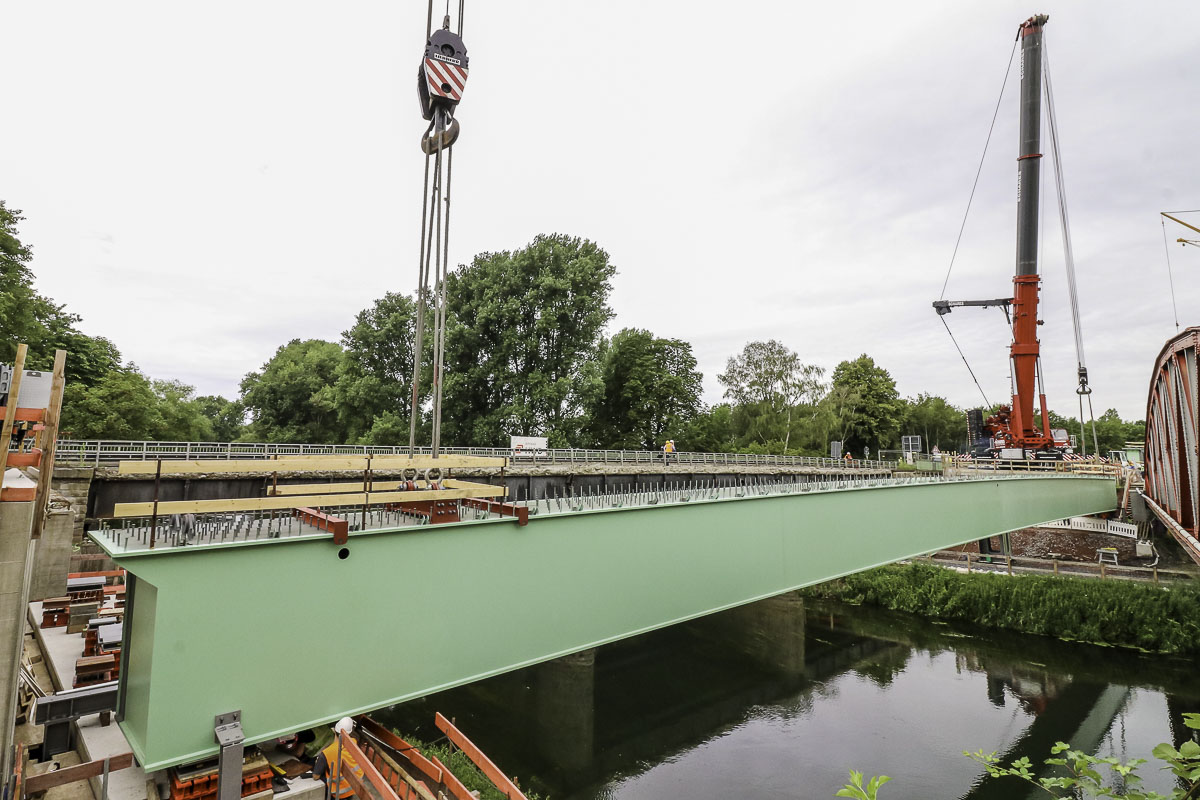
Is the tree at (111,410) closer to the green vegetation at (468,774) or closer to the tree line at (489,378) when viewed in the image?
the tree line at (489,378)

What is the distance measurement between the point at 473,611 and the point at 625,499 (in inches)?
131

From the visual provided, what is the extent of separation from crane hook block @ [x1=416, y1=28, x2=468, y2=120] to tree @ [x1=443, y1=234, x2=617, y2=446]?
2447 centimetres

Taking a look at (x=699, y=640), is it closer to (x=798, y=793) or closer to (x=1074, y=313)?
(x=798, y=793)

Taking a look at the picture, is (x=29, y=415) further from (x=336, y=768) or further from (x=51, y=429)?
(x=336, y=768)

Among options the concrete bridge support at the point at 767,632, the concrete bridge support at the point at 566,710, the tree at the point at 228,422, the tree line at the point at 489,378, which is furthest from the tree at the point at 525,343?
the tree at the point at 228,422

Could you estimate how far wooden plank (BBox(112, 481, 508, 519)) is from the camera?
223 inches

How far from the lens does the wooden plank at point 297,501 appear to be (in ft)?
18.6

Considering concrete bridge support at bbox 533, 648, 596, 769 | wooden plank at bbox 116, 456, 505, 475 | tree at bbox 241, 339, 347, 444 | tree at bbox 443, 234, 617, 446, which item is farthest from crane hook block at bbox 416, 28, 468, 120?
tree at bbox 241, 339, 347, 444

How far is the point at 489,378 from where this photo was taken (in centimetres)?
3503

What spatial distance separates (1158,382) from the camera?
20719 millimetres

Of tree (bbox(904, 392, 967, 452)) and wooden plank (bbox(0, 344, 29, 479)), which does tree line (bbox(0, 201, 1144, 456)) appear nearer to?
wooden plank (bbox(0, 344, 29, 479))

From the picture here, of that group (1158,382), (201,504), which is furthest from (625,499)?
(1158,382)

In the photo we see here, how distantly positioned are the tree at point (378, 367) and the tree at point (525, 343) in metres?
2.80

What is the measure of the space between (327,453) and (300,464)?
26.3m
